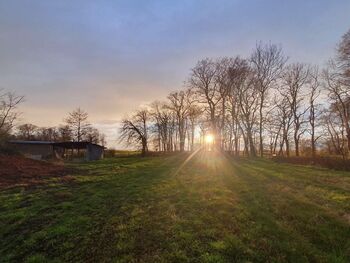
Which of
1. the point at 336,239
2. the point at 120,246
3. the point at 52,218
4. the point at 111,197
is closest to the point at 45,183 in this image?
the point at 111,197

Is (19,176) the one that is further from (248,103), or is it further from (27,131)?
(27,131)

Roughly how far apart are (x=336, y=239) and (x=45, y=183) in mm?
16006

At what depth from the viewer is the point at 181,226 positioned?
8555 millimetres

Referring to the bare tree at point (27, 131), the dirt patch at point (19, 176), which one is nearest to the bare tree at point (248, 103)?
the dirt patch at point (19, 176)

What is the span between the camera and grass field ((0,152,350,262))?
7000 millimetres

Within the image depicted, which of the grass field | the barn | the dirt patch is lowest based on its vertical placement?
the grass field

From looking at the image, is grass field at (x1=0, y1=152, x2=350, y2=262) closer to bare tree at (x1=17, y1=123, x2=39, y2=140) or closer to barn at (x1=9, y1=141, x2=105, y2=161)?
barn at (x1=9, y1=141, x2=105, y2=161)

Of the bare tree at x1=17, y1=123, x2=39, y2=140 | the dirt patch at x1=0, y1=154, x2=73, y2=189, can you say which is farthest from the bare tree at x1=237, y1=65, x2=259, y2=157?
the bare tree at x1=17, y1=123, x2=39, y2=140

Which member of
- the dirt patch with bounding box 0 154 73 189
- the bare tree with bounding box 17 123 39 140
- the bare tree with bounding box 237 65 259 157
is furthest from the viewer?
the bare tree with bounding box 17 123 39 140

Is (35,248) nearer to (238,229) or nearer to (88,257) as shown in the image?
(88,257)

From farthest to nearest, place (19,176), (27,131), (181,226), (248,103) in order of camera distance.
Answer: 1. (27,131)
2. (248,103)
3. (19,176)
4. (181,226)

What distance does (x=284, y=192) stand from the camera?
1280 centimetres

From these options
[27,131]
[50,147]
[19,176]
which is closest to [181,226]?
[19,176]

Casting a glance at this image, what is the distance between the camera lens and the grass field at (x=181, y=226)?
7000mm
